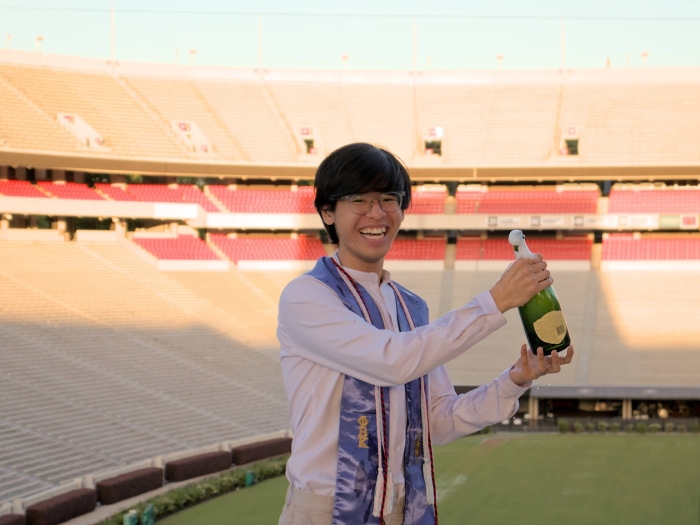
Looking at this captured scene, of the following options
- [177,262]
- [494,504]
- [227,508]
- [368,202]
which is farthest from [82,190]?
[368,202]

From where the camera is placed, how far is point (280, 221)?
37.3 metres

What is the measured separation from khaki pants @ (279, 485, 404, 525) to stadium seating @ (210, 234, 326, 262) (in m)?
33.4

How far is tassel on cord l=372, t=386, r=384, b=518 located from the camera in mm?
2812

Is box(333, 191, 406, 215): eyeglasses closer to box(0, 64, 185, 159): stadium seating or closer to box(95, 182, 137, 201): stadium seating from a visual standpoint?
box(0, 64, 185, 159): stadium seating

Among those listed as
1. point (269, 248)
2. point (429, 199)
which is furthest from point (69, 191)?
point (429, 199)

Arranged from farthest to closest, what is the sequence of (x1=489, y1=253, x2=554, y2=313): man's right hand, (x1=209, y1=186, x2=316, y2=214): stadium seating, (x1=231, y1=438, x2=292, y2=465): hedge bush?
(x1=209, y1=186, x2=316, y2=214): stadium seating
(x1=231, y1=438, x2=292, y2=465): hedge bush
(x1=489, y1=253, x2=554, y2=313): man's right hand

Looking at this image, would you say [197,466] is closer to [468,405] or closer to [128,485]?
[128,485]

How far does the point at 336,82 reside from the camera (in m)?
42.8

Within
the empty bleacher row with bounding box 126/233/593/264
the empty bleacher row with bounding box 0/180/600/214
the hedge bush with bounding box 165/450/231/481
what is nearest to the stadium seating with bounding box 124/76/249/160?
the empty bleacher row with bounding box 0/180/600/214

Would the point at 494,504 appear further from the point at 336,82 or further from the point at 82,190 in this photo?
the point at 336,82

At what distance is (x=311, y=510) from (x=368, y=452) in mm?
267

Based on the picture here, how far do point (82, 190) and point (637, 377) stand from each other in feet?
70.2

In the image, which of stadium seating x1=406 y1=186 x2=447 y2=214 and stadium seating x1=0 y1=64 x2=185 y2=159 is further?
stadium seating x1=406 y1=186 x2=447 y2=214

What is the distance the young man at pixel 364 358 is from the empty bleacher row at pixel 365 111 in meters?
32.5
